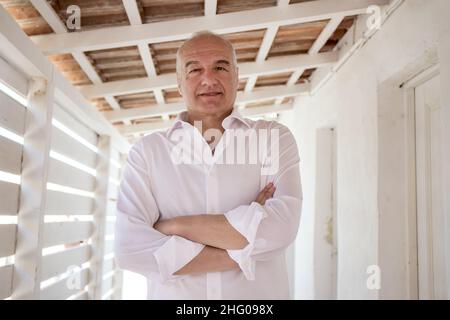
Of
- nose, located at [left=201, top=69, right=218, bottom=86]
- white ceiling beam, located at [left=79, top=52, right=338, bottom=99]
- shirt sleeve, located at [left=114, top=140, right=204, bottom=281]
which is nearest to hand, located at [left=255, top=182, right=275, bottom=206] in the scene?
shirt sleeve, located at [left=114, top=140, right=204, bottom=281]

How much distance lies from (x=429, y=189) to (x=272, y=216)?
4.47 feet

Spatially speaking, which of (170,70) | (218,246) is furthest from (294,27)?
(218,246)

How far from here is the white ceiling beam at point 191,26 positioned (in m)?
2.37

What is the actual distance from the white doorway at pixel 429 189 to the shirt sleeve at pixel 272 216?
1.18 meters

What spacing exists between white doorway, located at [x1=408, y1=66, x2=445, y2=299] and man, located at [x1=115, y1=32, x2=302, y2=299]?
3.87 feet

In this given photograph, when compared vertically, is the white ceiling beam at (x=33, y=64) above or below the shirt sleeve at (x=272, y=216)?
above

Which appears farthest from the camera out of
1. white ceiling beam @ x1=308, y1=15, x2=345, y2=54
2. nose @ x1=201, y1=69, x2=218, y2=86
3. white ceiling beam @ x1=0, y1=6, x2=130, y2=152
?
white ceiling beam @ x1=308, y1=15, x2=345, y2=54

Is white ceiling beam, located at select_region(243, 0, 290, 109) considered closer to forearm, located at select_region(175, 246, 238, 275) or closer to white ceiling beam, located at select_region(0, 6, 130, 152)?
white ceiling beam, located at select_region(0, 6, 130, 152)

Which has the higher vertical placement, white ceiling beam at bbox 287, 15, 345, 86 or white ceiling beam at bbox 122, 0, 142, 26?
white ceiling beam at bbox 287, 15, 345, 86

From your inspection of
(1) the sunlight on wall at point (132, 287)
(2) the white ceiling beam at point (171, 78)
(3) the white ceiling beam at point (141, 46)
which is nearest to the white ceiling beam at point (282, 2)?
(3) the white ceiling beam at point (141, 46)

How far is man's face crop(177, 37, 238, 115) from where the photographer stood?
4.77 ft

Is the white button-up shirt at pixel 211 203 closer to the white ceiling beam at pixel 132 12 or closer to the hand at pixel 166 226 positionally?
the hand at pixel 166 226

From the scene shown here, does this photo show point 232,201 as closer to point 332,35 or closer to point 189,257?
point 189,257

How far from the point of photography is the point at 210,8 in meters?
2.36
